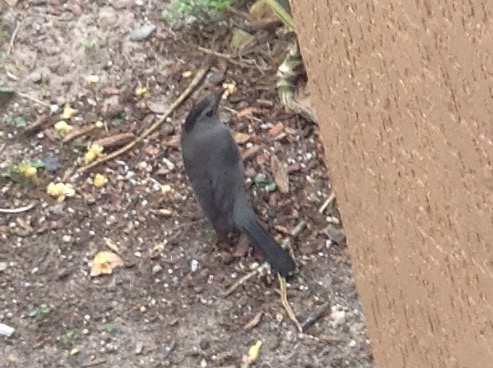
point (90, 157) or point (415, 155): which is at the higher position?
point (415, 155)

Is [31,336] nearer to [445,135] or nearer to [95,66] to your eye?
[95,66]

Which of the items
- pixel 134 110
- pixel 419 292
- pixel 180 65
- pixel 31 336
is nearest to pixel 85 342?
pixel 31 336

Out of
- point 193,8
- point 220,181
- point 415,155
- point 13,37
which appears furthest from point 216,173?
point 415,155

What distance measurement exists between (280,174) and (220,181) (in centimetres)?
24

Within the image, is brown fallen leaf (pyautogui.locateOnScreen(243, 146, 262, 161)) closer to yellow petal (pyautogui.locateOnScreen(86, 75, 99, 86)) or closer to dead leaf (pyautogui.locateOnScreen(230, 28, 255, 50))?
dead leaf (pyautogui.locateOnScreen(230, 28, 255, 50))

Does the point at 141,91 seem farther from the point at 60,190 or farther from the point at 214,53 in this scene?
the point at 60,190

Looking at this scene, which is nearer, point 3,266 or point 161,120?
point 3,266

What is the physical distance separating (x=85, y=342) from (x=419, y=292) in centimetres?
157

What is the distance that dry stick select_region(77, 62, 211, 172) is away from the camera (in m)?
2.56

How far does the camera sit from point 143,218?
243cm

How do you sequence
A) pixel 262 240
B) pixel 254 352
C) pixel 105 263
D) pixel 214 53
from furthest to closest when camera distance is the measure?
pixel 214 53 → pixel 105 263 → pixel 262 240 → pixel 254 352

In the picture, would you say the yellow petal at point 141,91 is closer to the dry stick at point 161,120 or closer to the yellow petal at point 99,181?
the dry stick at point 161,120

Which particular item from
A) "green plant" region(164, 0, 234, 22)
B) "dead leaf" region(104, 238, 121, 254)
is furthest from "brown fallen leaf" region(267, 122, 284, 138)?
"dead leaf" region(104, 238, 121, 254)

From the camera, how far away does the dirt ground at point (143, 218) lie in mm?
2156
